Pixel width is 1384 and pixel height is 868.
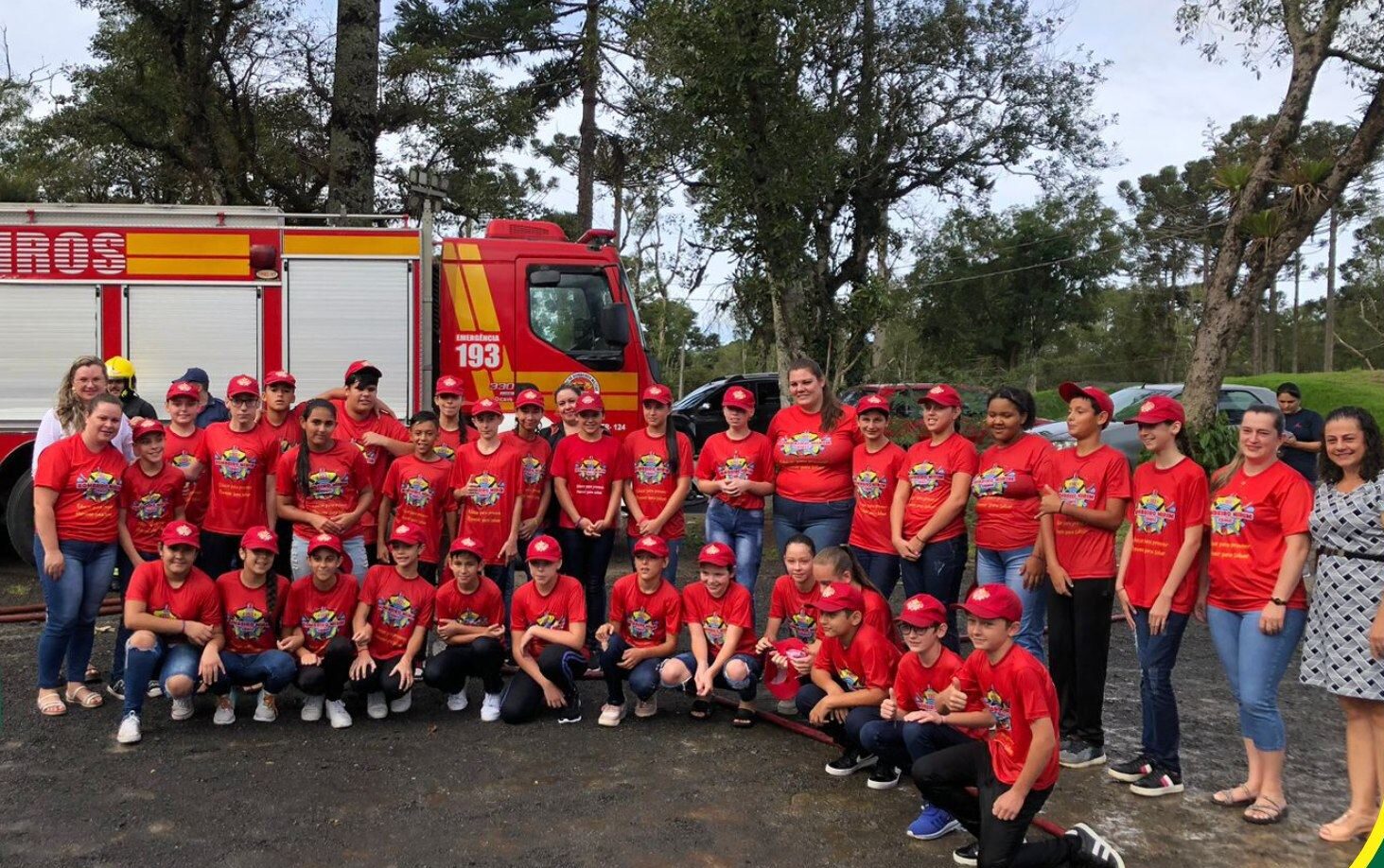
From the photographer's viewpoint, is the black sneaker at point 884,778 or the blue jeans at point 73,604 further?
the blue jeans at point 73,604

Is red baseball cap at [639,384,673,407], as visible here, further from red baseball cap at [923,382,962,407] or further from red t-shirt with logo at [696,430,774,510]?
red baseball cap at [923,382,962,407]

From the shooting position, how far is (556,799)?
468 cm

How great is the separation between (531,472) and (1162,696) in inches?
141

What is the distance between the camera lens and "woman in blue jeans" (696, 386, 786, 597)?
6332mm

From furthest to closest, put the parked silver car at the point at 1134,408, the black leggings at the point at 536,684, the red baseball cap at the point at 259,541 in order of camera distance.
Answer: the parked silver car at the point at 1134,408 → the black leggings at the point at 536,684 → the red baseball cap at the point at 259,541

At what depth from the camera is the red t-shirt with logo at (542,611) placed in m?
5.85

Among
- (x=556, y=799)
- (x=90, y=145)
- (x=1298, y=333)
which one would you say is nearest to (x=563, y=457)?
(x=556, y=799)

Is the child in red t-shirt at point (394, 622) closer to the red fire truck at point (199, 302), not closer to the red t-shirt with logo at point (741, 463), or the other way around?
the red t-shirt with logo at point (741, 463)

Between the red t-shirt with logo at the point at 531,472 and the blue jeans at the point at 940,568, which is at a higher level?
the red t-shirt with logo at the point at 531,472

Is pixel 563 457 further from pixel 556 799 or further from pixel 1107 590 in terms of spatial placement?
pixel 1107 590

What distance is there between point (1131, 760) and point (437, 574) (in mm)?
4078

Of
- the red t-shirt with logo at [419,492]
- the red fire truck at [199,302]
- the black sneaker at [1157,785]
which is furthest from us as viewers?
the red fire truck at [199,302]

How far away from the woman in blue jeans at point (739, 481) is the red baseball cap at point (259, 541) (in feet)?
7.61

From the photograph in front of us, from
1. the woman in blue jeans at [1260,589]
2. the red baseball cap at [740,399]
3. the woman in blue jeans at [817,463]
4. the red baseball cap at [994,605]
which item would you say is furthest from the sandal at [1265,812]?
the red baseball cap at [740,399]
